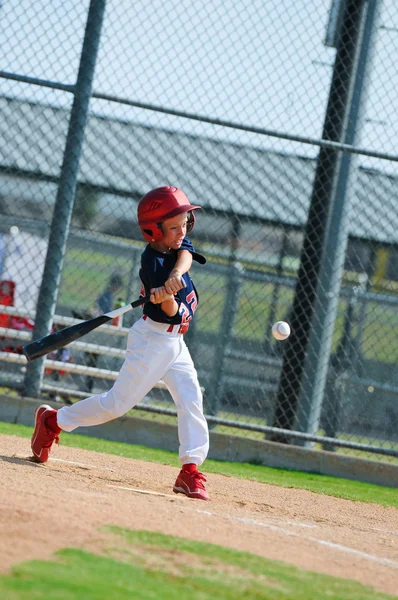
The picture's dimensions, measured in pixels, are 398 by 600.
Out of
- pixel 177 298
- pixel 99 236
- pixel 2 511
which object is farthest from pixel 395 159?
pixel 2 511

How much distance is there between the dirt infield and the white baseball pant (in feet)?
1.02

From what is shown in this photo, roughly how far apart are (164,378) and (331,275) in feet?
10.4

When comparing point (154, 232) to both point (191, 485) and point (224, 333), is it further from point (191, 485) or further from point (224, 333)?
point (224, 333)

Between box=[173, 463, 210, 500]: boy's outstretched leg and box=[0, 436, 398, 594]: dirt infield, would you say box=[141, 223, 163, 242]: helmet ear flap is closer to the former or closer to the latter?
box=[173, 463, 210, 500]: boy's outstretched leg

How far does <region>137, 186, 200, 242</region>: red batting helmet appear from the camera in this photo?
462 cm

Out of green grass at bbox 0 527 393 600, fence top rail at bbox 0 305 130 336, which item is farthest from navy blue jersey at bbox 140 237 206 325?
fence top rail at bbox 0 305 130 336

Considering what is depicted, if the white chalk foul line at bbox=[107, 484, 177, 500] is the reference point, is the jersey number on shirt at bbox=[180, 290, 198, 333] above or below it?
above

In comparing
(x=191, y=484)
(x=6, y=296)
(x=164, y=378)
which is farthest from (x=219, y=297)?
(x=191, y=484)

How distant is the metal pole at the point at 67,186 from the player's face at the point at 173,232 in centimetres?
233

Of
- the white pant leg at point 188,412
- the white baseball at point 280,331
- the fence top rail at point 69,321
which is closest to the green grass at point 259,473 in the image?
the white baseball at point 280,331

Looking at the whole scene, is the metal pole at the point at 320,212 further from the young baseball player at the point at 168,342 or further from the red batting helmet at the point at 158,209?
the red batting helmet at the point at 158,209

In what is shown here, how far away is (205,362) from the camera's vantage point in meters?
9.82

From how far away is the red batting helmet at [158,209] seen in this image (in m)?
4.62

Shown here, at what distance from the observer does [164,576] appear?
2617 millimetres
